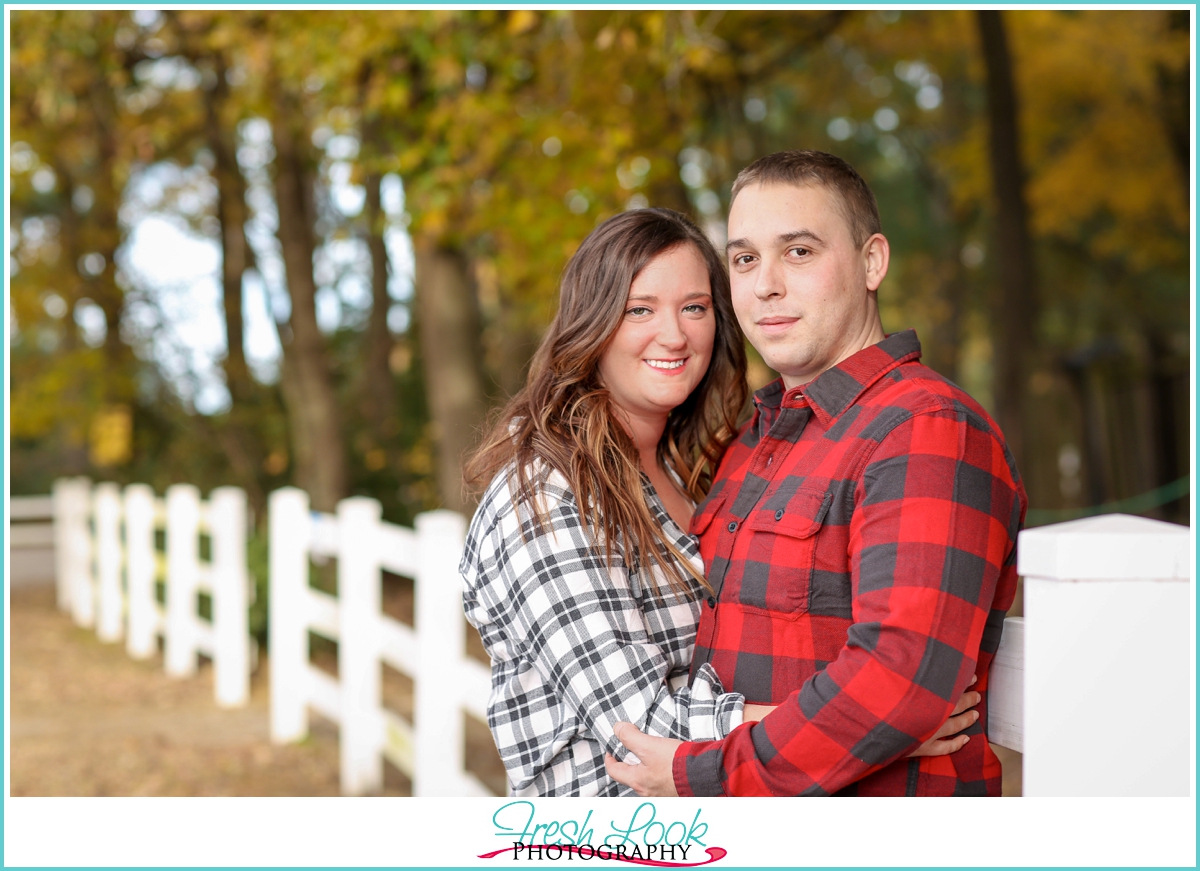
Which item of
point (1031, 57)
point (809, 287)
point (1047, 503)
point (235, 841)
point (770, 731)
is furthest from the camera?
point (1031, 57)

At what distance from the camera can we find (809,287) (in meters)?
2.14

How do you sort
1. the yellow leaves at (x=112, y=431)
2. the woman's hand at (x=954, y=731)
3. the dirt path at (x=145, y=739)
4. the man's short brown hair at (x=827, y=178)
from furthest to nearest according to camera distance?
1. the yellow leaves at (x=112, y=431)
2. the dirt path at (x=145, y=739)
3. the man's short brown hair at (x=827, y=178)
4. the woman's hand at (x=954, y=731)

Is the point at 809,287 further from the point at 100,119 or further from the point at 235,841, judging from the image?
the point at 100,119

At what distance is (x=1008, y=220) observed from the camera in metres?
9.56

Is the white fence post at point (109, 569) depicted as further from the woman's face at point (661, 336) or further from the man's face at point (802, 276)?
the man's face at point (802, 276)

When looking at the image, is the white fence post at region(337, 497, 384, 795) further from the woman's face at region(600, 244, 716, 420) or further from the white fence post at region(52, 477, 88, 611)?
the white fence post at region(52, 477, 88, 611)

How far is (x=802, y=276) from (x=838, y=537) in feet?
1.81

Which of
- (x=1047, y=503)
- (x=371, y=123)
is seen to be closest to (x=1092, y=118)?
(x=1047, y=503)

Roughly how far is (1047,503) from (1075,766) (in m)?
9.64

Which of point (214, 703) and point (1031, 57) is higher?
point (1031, 57)

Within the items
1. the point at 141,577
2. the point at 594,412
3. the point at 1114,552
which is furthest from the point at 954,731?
the point at 141,577

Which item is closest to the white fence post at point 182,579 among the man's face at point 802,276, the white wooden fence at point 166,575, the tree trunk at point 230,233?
the white wooden fence at point 166,575

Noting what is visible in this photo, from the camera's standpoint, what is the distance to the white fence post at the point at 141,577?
9227 mm

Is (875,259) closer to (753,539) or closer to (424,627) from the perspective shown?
(753,539)
